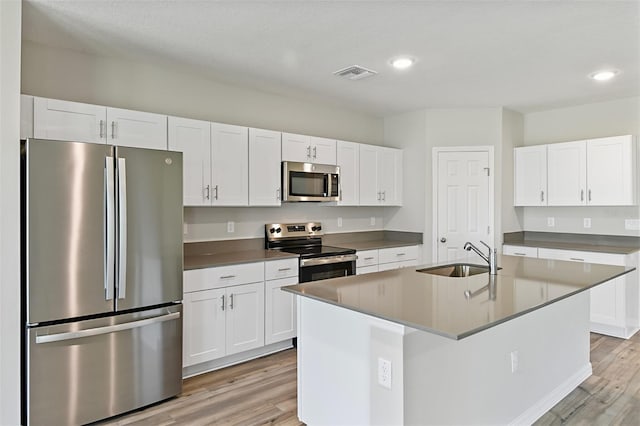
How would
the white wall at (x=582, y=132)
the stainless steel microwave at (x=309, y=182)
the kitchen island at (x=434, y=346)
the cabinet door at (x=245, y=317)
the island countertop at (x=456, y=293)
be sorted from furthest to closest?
the white wall at (x=582, y=132), the stainless steel microwave at (x=309, y=182), the cabinet door at (x=245, y=317), the kitchen island at (x=434, y=346), the island countertop at (x=456, y=293)

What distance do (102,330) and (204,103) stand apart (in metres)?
2.14

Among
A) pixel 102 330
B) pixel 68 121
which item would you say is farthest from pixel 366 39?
pixel 102 330

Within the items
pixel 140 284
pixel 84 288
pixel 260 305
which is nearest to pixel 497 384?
pixel 260 305

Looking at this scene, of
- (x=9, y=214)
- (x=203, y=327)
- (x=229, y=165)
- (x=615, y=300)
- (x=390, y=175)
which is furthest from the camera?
(x=390, y=175)

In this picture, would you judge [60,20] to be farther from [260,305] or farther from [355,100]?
[355,100]

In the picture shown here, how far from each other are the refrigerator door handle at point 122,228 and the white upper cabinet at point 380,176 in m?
2.70

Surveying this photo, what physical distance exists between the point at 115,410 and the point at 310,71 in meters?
2.87

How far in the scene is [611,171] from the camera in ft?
14.2

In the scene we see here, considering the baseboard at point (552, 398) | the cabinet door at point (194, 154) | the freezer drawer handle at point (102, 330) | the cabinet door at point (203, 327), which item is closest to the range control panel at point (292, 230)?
the cabinet door at point (194, 154)

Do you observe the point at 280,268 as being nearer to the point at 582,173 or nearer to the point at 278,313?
the point at 278,313

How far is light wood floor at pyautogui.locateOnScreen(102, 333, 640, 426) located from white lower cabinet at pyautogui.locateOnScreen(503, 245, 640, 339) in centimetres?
56

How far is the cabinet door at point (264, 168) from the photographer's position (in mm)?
3777

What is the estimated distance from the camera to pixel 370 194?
190 inches

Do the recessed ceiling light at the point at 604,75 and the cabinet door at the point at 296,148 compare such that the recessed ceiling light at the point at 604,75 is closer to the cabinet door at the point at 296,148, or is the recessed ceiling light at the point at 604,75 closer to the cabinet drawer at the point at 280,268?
the cabinet door at the point at 296,148
